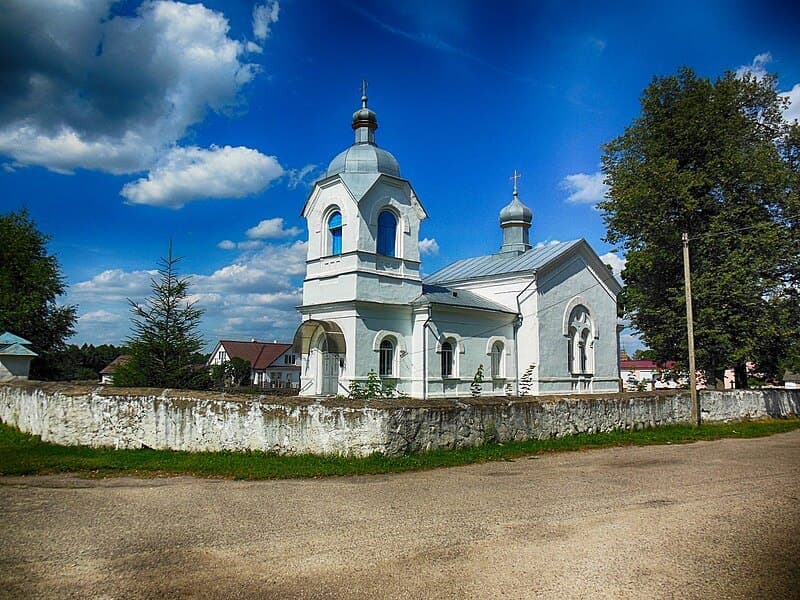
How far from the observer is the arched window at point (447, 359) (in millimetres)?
20358

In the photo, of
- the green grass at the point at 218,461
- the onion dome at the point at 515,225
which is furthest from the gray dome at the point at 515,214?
the green grass at the point at 218,461

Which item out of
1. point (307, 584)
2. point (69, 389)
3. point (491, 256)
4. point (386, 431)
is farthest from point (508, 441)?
point (491, 256)

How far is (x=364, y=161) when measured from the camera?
65.5 feet

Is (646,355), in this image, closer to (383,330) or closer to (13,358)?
(383,330)

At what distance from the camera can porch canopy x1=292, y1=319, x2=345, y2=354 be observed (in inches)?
719

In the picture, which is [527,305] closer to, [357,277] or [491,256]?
[491,256]

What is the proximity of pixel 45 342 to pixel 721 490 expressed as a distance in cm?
3319

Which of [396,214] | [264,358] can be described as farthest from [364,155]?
[264,358]

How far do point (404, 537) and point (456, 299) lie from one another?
16.1m

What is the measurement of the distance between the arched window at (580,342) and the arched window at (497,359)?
3441mm

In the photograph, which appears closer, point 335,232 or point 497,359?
point 335,232

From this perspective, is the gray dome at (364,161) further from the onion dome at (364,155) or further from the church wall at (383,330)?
the church wall at (383,330)

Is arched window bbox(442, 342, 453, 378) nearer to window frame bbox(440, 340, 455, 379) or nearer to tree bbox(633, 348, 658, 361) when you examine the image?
window frame bbox(440, 340, 455, 379)

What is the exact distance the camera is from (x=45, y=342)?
1233 inches
